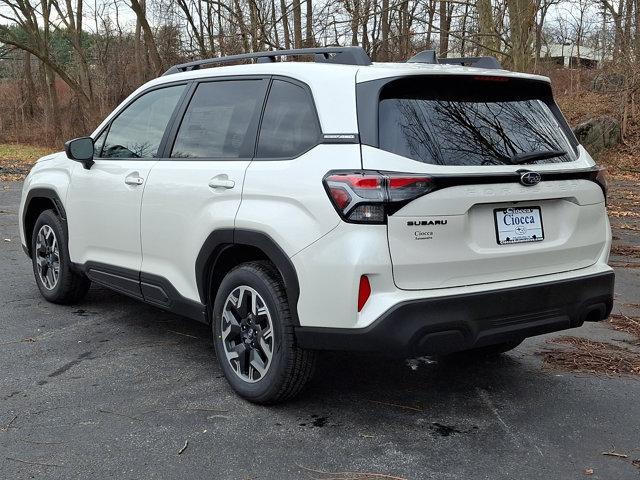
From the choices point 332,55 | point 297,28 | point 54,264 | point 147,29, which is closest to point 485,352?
point 332,55

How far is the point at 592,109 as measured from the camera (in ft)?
75.7

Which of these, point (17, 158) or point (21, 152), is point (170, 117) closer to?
point (17, 158)

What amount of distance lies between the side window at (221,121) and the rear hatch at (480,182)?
2.67 feet

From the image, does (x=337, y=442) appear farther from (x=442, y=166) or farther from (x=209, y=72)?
(x=209, y=72)

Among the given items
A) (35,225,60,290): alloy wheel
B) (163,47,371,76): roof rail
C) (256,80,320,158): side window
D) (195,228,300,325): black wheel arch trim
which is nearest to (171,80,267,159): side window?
(256,80,320,158): side window

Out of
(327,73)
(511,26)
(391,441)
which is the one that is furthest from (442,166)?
(511,26)

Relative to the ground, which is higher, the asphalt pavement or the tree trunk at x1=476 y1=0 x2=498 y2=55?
the tree trunk at x1=476 y1=0 x2=498 y2=55

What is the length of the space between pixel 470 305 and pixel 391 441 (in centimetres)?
75

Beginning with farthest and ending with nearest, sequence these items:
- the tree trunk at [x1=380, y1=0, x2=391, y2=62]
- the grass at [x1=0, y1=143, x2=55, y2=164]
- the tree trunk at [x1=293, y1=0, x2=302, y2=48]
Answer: the grass at [x1=0, y1=143, x2=55, y2=164], the tree trunk at [x1=380, y1=0, x2=391, y2=62], the tree trunk at [x1=293, y1=0, x2=302, y2=48]

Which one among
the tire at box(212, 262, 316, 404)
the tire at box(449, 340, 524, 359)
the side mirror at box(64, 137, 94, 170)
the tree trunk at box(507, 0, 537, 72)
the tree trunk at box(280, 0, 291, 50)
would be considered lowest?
the tire at box(449, 340, 524, 359)

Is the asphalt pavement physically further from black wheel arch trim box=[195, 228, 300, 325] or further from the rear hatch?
the rear hatch

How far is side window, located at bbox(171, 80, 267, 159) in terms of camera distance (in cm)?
402

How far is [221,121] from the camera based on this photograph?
4258mm

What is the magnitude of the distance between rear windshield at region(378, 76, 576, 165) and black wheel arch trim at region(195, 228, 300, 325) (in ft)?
2.43
